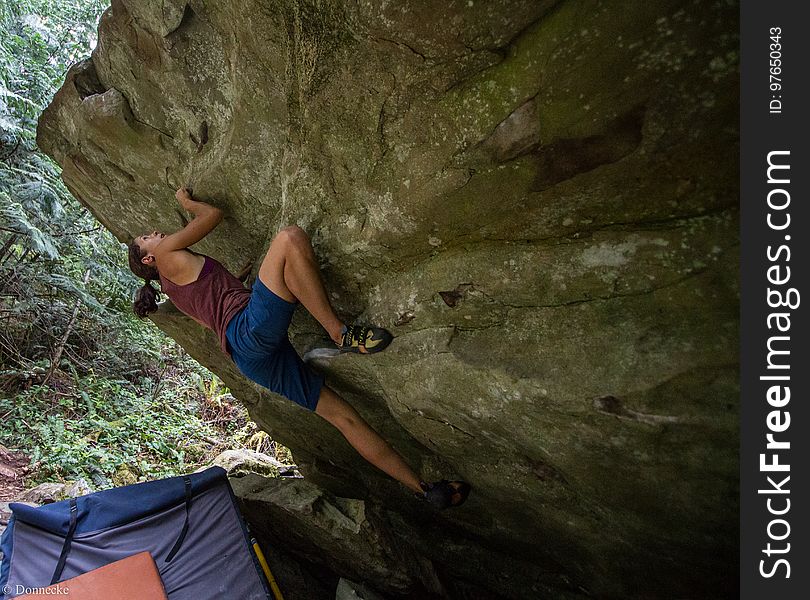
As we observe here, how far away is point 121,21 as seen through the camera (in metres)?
4.80

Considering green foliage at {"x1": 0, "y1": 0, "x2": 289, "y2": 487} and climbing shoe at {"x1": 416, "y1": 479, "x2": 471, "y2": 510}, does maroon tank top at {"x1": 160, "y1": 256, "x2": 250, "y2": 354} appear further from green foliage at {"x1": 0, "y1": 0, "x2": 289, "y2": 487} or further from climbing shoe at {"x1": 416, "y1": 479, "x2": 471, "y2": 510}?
green foliage at {"x1": 0, "y1": 0, "x2": 289, "y2": 487}

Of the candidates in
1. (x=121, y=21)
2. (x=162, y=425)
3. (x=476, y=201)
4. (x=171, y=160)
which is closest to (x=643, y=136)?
(x=476, y=201)

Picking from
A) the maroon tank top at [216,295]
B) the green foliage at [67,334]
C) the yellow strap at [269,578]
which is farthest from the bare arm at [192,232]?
the green foliage at [67,334]

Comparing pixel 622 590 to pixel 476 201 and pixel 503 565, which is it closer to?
pixel 503 565

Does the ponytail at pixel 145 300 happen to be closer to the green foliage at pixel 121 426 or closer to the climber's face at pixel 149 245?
the climber's face at pixel 149 245

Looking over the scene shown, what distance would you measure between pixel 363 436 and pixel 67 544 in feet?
8.04

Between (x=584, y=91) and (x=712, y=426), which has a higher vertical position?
(x=584, y=91)

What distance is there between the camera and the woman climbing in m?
3.72

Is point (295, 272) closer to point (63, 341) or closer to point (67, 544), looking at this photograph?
point (67, 544)

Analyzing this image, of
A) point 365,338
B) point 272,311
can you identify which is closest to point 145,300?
point 272,311

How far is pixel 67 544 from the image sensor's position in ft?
13.7

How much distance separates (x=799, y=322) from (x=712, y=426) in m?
0.71

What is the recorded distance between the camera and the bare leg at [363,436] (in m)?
4.47

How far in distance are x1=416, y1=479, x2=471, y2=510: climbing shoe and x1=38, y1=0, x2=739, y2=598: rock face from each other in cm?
25
